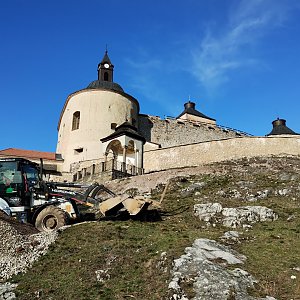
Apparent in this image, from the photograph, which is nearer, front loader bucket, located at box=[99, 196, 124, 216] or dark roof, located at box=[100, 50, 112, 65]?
front loader bucket, located at box=[99, 196, 124, 216]

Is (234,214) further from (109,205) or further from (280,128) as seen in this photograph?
(280,128)

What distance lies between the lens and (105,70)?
5456cm

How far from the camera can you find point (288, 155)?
121ft

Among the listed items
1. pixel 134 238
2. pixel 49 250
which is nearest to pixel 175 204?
pixel 134 238

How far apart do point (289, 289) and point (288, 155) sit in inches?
1040

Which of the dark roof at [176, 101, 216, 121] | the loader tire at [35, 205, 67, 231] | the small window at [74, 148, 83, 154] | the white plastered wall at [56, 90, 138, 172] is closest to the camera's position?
the loader tire at [35, 205, 67, 231]

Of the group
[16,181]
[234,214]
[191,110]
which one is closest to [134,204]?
[234,214]

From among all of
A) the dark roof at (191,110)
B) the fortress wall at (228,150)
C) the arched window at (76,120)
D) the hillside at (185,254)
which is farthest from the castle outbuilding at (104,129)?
the dark roof at (191,110)

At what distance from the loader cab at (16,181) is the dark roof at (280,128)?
55.2m

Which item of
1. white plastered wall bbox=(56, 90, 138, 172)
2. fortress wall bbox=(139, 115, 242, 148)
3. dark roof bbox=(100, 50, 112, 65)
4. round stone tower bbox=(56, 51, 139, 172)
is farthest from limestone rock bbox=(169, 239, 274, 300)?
dark roof bbox=(100, 50, 112, 65)

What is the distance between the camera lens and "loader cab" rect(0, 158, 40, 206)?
61.1ft

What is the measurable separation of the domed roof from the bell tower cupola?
2.72 meters

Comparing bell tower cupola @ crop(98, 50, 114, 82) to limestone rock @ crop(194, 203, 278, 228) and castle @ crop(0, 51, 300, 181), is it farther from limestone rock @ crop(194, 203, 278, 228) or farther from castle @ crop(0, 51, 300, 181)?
limestone rock @ crop(194, 203, 278, 228)

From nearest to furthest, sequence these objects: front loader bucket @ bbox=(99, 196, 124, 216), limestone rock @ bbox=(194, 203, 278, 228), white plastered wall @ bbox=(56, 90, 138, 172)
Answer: front loader bucket @ bbox=(99, 196, 124, 216) < limestone rock @ bbox=(194, 203, 278, 228) < white plastered wall @ bbox=(56, 90, 138, 172)
